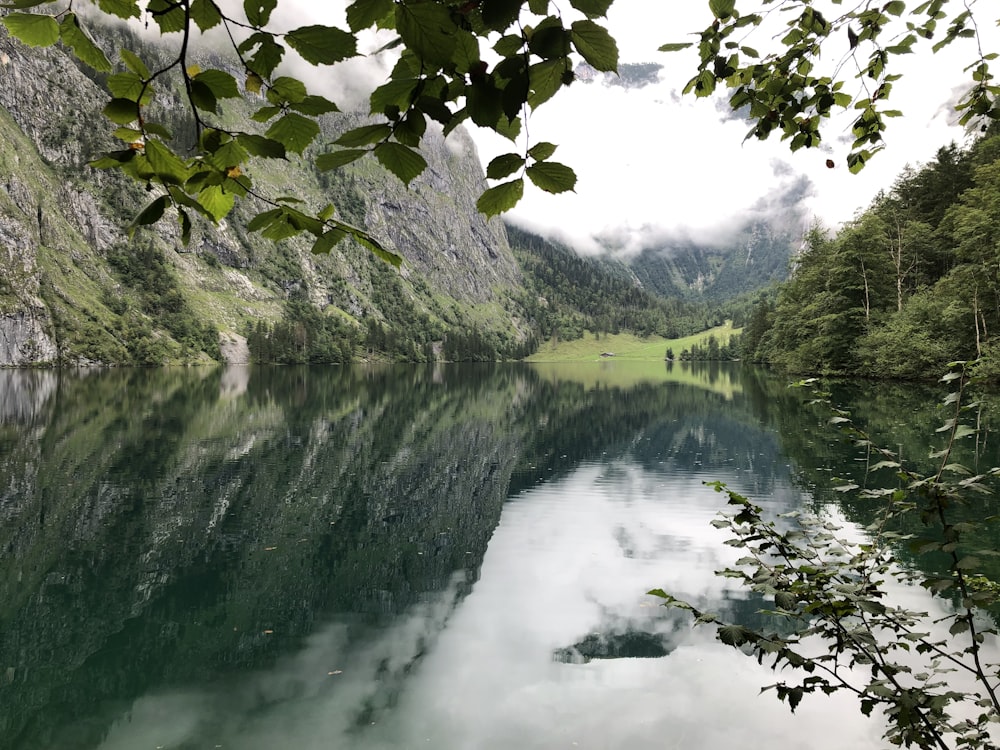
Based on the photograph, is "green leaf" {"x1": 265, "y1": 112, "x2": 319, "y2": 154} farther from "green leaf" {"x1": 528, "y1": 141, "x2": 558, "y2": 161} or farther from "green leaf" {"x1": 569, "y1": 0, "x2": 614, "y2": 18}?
"green leaf" {"x1": 569, "y1": 0, "x2": 614, "y2": 18}

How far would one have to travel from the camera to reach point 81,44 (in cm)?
180

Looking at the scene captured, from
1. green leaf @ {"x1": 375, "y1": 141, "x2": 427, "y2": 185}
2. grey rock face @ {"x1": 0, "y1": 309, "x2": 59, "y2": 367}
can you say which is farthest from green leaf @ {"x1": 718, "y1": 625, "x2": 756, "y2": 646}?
grey rock face @ {"x1": 0, "y1": 309, "x2": 59, "y2": 367}

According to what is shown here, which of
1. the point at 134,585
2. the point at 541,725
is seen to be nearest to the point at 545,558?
the point at 541,725

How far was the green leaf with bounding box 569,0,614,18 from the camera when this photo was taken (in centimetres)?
136

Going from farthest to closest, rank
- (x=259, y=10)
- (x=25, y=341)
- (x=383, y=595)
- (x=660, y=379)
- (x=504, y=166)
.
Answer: (x=25, y=341) < (x=660, y=379) < (x=383, y=595) < (x=259, y=10) < (x=504, y=166)

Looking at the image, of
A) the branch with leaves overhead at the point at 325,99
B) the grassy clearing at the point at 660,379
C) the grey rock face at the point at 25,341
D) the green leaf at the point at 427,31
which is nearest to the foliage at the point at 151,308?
the grey rock face at the point at 25,341

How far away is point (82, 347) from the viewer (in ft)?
481

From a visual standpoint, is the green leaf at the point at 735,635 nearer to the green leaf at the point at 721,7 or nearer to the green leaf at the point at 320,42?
the green leaf at the point at 721,7

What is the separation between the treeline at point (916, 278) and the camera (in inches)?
1515

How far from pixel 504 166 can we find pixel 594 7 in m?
0.44

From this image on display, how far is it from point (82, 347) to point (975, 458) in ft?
573

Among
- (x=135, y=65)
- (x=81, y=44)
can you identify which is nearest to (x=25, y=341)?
(x=81, y=44)

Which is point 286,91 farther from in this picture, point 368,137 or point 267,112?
point 368,137

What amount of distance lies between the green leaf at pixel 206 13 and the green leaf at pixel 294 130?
0.31 meters
